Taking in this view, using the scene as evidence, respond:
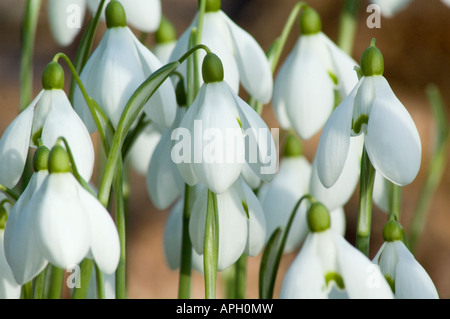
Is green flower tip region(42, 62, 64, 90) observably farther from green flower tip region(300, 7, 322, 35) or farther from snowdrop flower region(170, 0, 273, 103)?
green flower tip region(300, 7, 322, 35)

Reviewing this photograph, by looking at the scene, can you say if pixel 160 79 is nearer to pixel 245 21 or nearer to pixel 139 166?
pixel 139 166

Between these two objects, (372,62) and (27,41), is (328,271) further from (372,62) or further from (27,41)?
(27,41)

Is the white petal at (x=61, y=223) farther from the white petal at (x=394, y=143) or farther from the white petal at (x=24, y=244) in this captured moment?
the white petal at (x=394, y=143)

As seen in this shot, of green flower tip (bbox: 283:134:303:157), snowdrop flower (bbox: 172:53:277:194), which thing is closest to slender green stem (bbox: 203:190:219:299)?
snowdrop flower (bbox: 172:53:277:194)

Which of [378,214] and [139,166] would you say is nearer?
[139,166]

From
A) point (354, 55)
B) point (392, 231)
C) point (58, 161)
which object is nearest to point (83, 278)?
point (58, 161)

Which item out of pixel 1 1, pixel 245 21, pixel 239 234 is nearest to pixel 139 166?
pixel 239 234

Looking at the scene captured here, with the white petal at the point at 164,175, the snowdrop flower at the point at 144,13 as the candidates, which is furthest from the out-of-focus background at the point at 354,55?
the snowdrop flower at the point at 144,13
